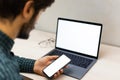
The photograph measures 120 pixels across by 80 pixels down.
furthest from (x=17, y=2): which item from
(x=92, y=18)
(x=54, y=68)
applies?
(x=92, y=18)

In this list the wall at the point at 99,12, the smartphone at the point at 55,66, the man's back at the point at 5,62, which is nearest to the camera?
the man's back at the point at 5,62

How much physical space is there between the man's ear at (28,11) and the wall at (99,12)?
2.42 feet

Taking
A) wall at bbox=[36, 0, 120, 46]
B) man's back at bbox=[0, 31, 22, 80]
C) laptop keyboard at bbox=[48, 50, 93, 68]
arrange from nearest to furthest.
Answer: man's back at bbox=[0, 31, 22, 80] < laptop keyboard at bbox=[48, 50, 93, 68] < wall at bbox=[36, 0, 120, 46]

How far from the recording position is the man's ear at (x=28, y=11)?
723 mm

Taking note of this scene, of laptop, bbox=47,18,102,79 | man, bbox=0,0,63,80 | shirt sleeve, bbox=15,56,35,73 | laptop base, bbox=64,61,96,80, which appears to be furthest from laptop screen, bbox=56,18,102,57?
man, bbox=0,0,63,80

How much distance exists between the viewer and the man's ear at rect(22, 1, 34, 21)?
28.4 inches

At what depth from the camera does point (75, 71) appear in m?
1.13

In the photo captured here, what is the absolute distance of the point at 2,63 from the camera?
652mm

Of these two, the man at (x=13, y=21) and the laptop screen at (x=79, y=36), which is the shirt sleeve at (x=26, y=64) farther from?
the man at (x=13, y=21)

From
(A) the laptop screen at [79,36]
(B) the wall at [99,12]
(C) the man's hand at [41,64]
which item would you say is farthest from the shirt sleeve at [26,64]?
(B) the wall at [99,12]

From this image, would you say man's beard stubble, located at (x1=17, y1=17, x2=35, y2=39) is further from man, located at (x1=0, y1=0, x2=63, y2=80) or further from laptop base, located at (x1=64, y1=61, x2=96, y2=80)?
laptop base, located at (x1=64, y1=61, x2=96, y2=80)

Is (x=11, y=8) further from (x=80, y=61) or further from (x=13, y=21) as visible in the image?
(x=80, y=61)

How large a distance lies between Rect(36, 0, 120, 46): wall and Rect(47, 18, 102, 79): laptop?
0.17 meters

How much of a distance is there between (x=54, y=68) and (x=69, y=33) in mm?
338
